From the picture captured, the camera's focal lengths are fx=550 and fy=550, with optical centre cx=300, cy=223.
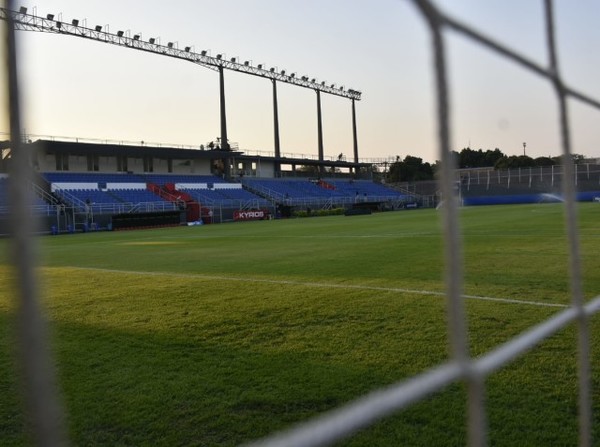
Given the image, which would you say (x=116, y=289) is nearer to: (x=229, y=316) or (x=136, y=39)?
(x=229, y=316)

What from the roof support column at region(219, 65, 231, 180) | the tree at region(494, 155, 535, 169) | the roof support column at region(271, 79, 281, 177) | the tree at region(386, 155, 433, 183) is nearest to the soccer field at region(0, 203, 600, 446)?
the roof support column at region(219, 65, 231, 180)

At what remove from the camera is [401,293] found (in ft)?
18.5

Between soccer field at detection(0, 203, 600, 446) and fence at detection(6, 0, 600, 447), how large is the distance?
0.05 metres

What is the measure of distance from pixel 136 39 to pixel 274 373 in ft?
104

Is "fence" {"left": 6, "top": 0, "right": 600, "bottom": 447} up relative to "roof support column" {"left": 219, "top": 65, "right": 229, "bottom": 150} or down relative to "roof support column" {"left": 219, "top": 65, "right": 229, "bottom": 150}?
down

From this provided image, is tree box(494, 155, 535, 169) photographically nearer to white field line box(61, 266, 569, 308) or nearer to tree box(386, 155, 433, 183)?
tree box(386, 155, 433, 183)

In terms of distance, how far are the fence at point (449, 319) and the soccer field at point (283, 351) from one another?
0.05m

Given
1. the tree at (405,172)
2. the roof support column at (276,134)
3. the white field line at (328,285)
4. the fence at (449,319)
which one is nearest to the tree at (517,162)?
the tree at (405,172)

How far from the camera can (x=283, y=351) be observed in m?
3.61

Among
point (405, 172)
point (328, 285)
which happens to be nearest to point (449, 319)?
point (328, 285)

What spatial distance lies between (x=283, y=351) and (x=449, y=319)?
265 cm

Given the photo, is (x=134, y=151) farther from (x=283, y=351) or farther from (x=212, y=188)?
(x=283, y=351)

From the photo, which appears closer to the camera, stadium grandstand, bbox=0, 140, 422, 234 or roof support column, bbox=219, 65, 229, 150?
stadium grandstand, bbox=0, 140, 422, 234

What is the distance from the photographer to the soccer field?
2451 mm
